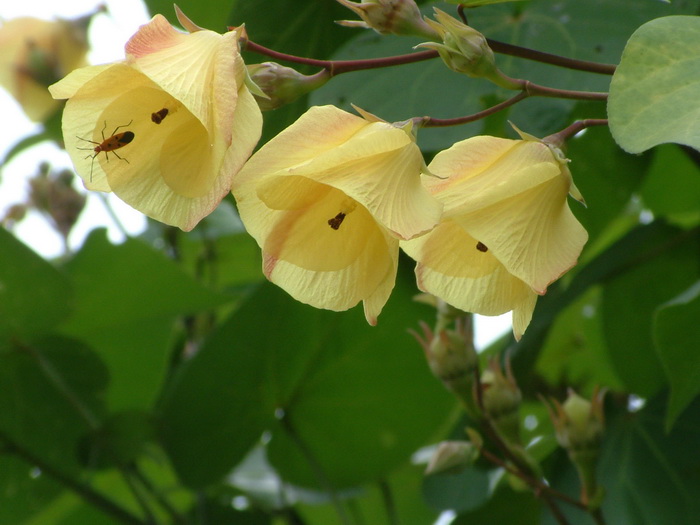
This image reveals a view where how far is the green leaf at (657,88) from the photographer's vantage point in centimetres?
44

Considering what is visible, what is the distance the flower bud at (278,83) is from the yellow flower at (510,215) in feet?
0.30

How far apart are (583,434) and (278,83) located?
17.3 inches

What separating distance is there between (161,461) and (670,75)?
35.9 inches

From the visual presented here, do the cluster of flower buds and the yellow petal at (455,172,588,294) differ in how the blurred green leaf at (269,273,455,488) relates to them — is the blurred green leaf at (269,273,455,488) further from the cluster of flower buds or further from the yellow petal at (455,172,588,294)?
the yellow petal at (455,172,588,294)

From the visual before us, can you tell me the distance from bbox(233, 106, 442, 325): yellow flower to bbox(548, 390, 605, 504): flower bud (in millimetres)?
328

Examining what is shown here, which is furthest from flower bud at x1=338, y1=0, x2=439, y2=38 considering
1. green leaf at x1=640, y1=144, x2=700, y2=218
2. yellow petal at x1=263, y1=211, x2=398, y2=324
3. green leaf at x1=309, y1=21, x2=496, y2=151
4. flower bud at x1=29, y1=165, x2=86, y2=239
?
flower bud at x1=29, y1=165, x2=86, y2=239

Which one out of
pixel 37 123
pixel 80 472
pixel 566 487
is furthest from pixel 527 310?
pixel 37 123

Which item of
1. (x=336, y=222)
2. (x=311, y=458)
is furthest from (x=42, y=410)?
(x=336, y=222)

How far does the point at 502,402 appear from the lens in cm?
81

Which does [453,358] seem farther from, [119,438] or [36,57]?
[36,57]

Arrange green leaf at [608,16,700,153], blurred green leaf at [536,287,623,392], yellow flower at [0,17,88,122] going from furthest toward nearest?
blurred green leaf at [536,287,623,392] < yellow flower at [0,17,88,122] < green leaf at [608,16,700,153]

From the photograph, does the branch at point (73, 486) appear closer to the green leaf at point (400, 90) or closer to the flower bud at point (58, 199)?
the flower bud at point (58, 199)

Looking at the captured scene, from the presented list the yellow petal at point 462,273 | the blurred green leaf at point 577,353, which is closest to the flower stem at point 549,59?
the yellow petal at point 462,273

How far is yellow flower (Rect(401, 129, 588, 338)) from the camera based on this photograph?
50 centimetres
